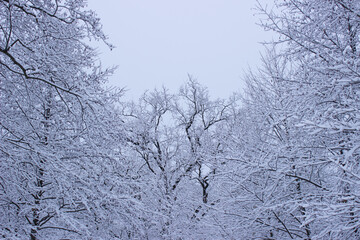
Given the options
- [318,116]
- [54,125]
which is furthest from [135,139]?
[318,116]

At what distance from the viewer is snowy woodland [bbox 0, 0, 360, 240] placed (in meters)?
3.26

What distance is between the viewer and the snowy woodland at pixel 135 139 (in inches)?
128

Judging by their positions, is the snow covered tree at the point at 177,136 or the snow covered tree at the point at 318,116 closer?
the snow covered tree at the point at 318,116

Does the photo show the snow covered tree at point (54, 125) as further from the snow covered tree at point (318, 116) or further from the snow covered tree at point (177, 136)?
the snow covered tree at point (177, 136)

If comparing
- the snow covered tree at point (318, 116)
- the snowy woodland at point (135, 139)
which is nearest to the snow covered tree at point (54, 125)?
the snowy woodland at point (135, 139)

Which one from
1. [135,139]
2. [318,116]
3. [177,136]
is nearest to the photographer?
[318,116]

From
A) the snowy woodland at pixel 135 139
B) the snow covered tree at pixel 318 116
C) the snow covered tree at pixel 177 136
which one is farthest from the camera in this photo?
the snow covered tree at pixel 177 136

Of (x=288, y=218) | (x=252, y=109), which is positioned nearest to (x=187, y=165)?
(x=252, y=109)

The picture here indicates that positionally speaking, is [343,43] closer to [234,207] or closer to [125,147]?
[234,207]

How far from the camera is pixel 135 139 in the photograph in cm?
541

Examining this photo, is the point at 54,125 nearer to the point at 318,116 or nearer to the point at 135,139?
the point at 135,139

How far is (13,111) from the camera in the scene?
4.87 m

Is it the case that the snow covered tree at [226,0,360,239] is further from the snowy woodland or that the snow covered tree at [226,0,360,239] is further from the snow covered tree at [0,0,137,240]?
the snow covered tree at [0,0,137,240]

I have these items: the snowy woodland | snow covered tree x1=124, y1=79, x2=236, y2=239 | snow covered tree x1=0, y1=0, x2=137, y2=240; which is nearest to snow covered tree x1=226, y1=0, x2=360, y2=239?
the snowy woodland
